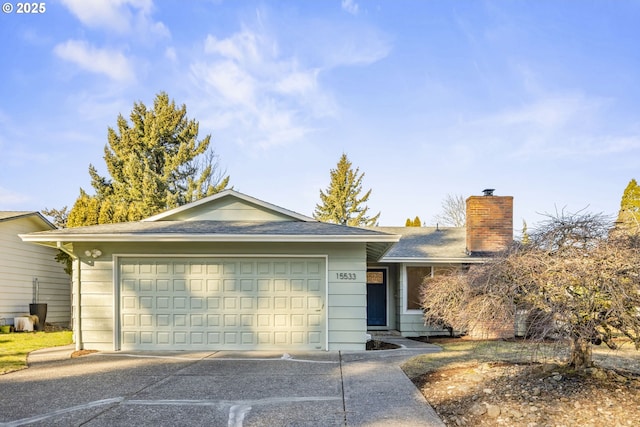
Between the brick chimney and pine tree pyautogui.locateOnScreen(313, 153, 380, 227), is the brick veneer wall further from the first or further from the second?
pine tree pyautogui.locateOnScreen(313, 153, 380, 227)

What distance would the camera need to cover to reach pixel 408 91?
15.2 m

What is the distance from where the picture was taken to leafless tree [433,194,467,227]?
3609 cm

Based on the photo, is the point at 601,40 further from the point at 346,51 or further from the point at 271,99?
the point at 271,99

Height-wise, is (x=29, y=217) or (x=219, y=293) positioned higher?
(x=29, y=217)

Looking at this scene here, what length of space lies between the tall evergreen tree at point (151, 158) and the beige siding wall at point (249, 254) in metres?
17.5

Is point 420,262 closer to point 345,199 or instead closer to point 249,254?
point 249,254

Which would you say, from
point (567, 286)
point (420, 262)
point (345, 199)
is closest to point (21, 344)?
point (420, 262)

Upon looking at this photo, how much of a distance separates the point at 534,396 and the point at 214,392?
4.00 metres

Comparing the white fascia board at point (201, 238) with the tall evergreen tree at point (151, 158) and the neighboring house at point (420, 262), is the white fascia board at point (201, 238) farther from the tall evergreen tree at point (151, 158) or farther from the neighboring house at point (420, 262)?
the tall evergreen tree at point (151, 158)

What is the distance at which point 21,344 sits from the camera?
37.9 feet

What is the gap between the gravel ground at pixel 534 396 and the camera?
467cm

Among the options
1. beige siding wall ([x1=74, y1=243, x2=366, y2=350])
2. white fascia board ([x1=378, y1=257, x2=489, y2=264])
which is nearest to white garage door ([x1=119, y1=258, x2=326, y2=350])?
beige siding wall ([x1=74, y1=243, x2=366, y2=350])

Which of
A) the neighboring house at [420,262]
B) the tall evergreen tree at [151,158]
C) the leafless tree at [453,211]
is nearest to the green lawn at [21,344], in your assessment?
the neighboring house at [420,262]

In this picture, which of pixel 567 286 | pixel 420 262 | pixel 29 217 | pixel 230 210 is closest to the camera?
pixel 567 286
